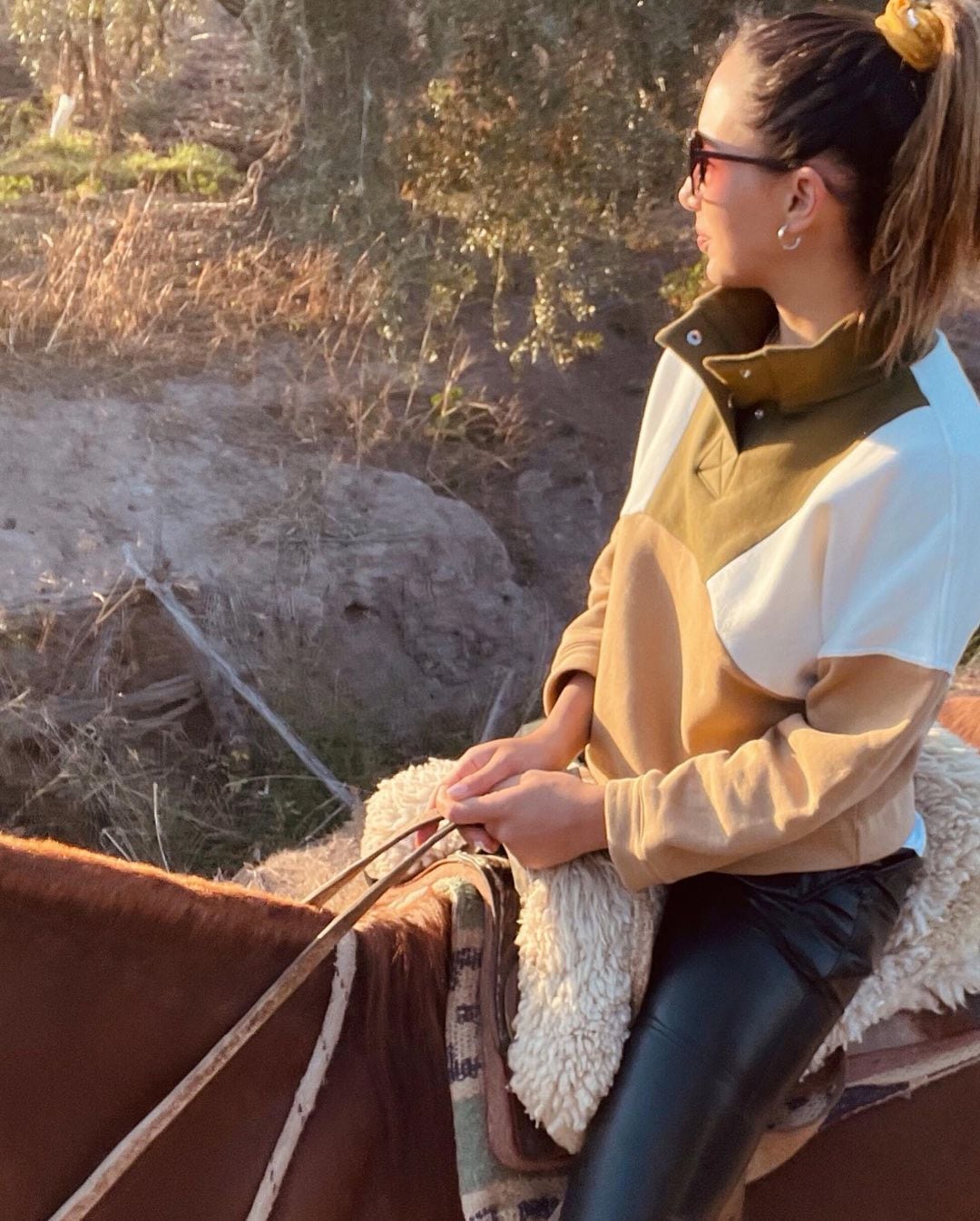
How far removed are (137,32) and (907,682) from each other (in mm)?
5003

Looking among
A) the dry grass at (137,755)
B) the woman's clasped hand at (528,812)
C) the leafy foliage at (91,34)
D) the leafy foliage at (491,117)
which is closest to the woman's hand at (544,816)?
the woman's clasped hand at (528,812)

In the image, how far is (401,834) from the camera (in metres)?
1.83

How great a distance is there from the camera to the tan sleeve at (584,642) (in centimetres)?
198

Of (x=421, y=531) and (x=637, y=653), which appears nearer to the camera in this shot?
(x=637, y=653)

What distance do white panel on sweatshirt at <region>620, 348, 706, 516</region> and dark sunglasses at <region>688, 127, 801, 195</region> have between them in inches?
9.8

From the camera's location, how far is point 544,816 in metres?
1.68

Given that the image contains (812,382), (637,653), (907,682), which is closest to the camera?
(907,682)

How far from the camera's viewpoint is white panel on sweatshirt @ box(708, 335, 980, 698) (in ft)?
4.88

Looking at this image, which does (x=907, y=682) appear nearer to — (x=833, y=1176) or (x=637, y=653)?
(x=637, y=653)

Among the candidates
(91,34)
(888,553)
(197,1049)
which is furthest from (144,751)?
(888,553)

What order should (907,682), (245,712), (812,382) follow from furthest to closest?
(245,712) < (812,382) < (907,682)

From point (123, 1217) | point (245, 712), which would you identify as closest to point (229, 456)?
point (245, 712)

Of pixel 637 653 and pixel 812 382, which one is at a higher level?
pixel 812 382

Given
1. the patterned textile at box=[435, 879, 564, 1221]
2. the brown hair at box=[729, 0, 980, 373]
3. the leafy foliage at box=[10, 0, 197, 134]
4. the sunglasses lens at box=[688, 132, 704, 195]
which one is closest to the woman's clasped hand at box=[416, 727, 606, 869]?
the patterned textile at box=[435, 879, 564, 1221]
